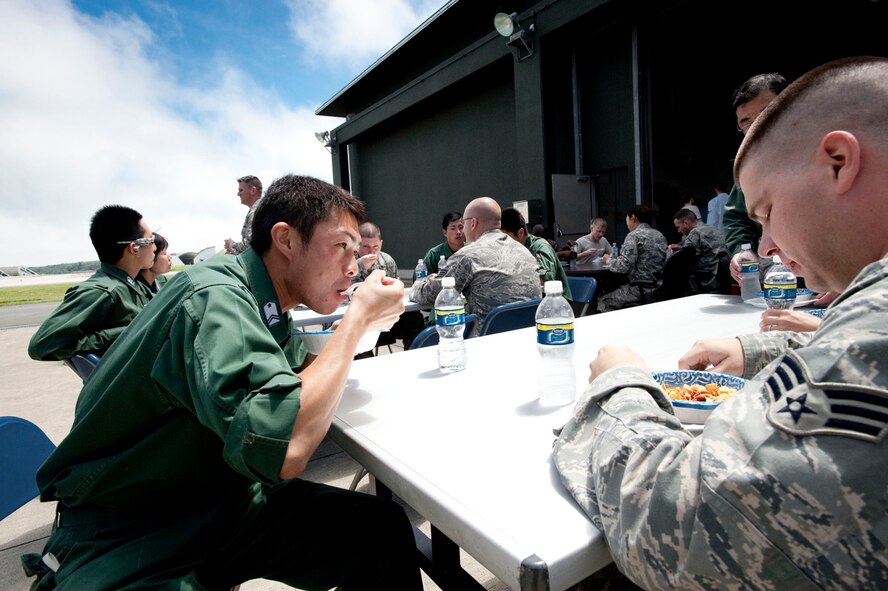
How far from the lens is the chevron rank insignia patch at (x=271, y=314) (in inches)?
49.2

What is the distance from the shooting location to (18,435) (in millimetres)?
1200

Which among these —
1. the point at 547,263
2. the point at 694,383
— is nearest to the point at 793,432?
the point at 694,383

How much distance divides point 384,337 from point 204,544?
3.45m

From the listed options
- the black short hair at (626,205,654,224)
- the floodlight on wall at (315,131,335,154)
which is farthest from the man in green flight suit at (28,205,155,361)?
the floodlight on wall at (315,131,335,154)

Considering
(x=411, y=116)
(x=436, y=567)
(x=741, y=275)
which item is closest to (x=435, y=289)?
(x=741, y=275)

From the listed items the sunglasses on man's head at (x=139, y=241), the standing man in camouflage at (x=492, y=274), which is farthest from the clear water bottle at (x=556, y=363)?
the sunglasses on man's head at (x=139, y=241)

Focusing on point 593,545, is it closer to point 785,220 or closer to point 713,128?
point 785,220

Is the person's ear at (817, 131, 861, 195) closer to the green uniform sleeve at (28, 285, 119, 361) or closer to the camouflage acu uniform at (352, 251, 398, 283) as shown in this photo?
the green uniform sleeve at (28, 285, 119, 361)

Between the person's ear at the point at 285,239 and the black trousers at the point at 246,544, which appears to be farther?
the person's ear at the point at 285,239

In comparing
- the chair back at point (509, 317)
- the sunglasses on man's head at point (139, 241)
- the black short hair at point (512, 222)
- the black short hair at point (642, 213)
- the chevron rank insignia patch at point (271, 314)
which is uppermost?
the black short hair at point (642, 213)

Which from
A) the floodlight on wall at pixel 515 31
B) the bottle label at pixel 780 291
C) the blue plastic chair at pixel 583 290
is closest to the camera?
the bottle label at pixel 780 291

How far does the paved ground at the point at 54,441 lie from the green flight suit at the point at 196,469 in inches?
37.1

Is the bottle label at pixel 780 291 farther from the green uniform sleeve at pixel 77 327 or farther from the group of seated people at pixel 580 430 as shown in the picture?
the green uniform sleeve at pixel 77 327

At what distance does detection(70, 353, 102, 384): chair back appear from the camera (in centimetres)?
244
